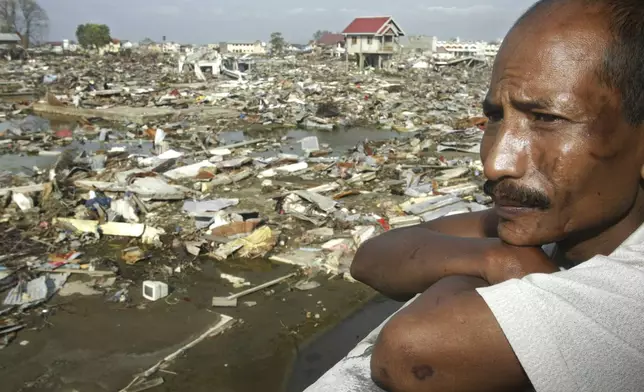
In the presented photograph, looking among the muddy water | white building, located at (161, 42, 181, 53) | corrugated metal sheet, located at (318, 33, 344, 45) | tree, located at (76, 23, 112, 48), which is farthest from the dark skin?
corrugated metal sheet, located at (318, 33, 344, 45)

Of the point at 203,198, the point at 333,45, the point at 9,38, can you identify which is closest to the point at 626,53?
the point at 203,198

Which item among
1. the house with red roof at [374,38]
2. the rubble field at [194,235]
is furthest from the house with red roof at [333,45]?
the rubble field at [194,235]

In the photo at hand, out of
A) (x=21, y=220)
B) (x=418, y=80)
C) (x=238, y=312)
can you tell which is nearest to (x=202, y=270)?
(x=238, y=312)

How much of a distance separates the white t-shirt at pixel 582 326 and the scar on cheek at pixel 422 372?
0.19 m

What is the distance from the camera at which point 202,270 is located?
5891 millimetres

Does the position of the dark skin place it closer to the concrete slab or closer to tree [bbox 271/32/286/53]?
the concrete slab

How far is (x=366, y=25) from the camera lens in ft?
141

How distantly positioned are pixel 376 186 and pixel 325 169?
1535 mm

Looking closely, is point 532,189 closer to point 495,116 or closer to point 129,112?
point 495,116

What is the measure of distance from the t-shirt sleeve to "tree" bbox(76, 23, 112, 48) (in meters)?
71.6

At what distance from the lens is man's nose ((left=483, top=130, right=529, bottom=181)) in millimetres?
1109

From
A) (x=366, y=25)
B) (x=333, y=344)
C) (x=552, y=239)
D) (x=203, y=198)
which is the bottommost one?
(x=333, y=344)

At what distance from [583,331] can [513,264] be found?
0.32 meters

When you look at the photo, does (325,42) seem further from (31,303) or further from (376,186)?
(31,303)
